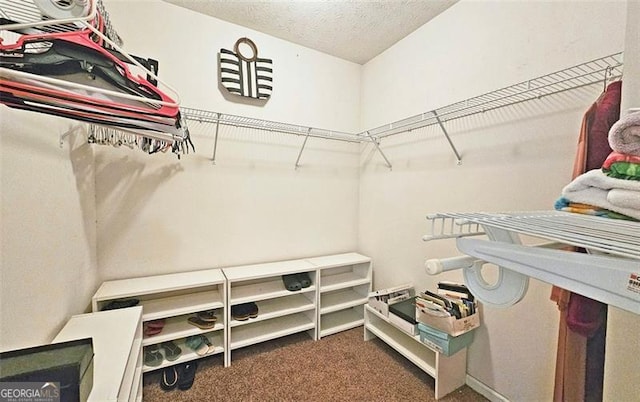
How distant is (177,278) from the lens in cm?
171

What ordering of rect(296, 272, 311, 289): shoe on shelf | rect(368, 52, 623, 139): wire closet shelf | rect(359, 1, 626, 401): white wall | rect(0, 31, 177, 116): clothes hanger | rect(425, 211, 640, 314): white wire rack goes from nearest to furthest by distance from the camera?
rect(425, 211, 640, 314): white wire rack, rect(0, 31, 177, 116): clothes hanger, rect(368, 52, 623, 139): wire closet shelf, rect(359, 1, 626, 401): white wall, rect(296, 272, 311, 289): shoe on shelf

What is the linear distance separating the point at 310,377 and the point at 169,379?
2.86 ft

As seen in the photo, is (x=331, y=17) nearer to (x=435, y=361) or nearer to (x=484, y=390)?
(x=435, y=361)

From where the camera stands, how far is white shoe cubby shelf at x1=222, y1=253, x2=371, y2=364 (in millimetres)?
1822

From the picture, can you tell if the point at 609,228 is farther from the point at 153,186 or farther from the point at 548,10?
the point at 153,186

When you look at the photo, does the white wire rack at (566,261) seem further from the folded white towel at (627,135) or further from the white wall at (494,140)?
the white wall at (494,140)

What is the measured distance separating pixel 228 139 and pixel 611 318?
86.5 inches

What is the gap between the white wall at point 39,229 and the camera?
821 millimetres

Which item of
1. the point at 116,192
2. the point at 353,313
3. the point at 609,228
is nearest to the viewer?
the point at 609,228

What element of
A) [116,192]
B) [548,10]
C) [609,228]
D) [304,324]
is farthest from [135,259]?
[548,10]

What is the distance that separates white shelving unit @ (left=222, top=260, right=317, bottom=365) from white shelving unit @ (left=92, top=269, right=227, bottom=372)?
9 cm

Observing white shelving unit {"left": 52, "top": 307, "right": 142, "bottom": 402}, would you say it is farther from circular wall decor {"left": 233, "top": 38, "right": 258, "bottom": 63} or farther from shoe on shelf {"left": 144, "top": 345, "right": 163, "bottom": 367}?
circular wall decor {"left": 233, "top": 38, "right": 258, "bottom": 63}

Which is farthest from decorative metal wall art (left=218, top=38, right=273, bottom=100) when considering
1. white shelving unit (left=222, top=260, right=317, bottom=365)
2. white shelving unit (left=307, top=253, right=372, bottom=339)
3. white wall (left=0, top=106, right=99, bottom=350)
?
white shelving unit (left=307, top=253, right=372, bottom=339)

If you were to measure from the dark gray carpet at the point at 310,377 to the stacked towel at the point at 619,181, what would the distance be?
1.44 metres
